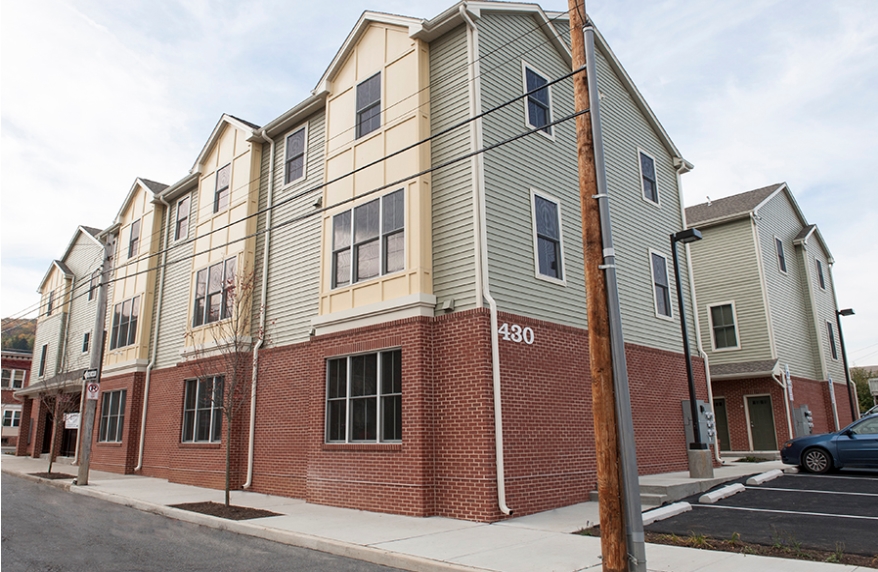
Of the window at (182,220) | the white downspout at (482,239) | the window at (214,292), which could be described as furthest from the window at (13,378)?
the white downspout at (482,239)

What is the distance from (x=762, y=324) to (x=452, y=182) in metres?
17.2

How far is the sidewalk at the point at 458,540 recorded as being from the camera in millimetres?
7625

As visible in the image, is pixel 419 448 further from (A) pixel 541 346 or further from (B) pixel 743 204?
(B) pixel 743 204

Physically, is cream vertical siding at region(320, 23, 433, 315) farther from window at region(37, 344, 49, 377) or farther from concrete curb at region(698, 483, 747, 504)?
window at region(37, 344, 49, 377)

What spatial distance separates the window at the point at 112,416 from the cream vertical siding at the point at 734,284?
2300 centimetres

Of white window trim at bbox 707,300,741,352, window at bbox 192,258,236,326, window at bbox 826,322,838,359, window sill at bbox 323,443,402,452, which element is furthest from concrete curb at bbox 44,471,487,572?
window at bbox 826,322,838,359

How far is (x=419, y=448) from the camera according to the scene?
38.3ft

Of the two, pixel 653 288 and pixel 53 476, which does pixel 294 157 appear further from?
pixel 53 476

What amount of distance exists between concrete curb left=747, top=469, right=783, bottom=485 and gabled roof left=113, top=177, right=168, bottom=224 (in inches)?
867

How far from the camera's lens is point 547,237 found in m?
14.1

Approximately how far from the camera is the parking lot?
28.0 feet

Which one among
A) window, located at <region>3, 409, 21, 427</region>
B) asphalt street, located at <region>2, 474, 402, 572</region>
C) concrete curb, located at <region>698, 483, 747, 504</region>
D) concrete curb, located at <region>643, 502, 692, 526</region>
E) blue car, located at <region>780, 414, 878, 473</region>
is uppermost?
window, located at <region>3, 409, 21, 427</region>

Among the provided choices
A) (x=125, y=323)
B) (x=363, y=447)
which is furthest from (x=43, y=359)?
(x=363, y=447)

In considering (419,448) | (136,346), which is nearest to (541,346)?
(419,448)
